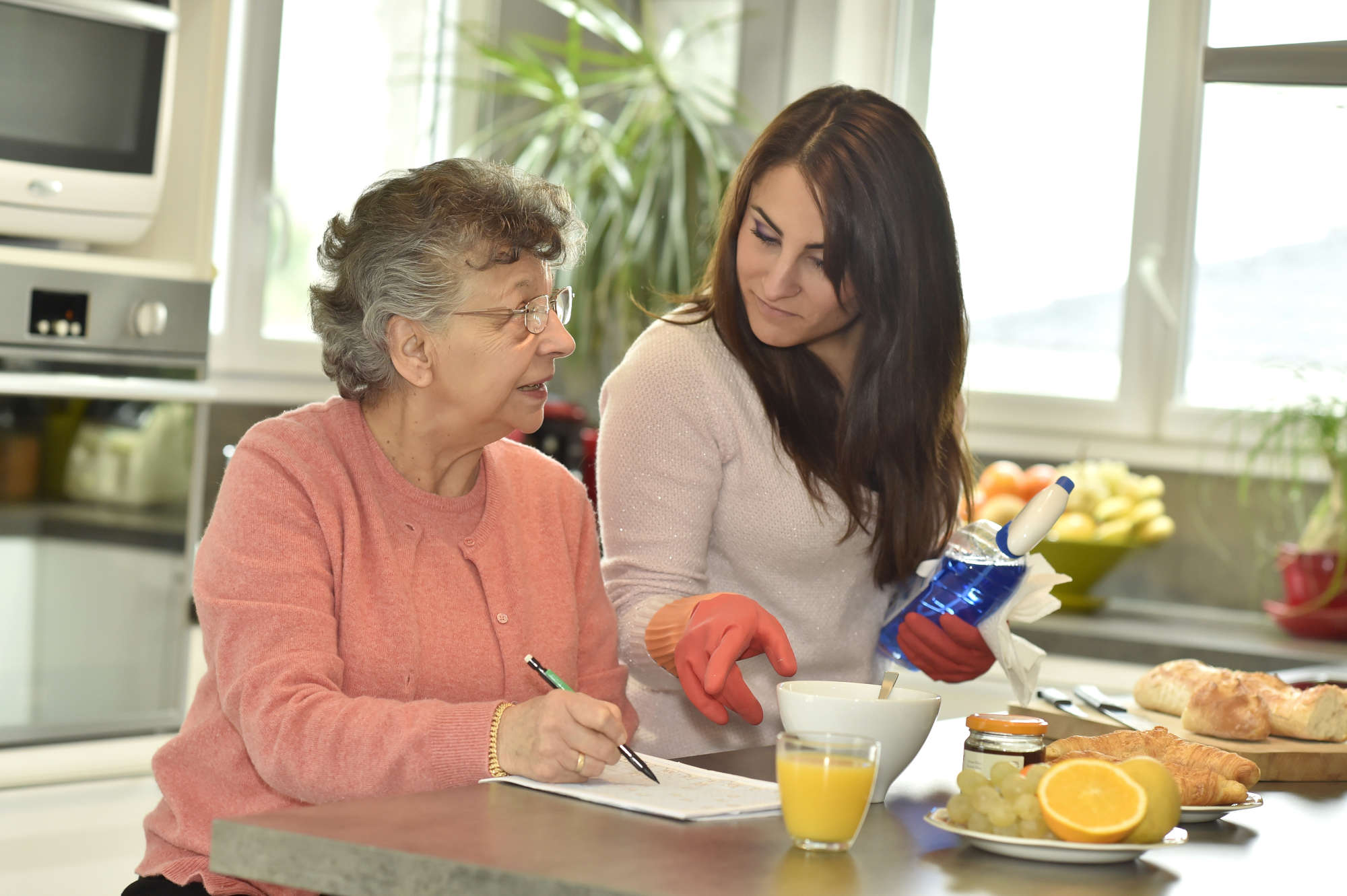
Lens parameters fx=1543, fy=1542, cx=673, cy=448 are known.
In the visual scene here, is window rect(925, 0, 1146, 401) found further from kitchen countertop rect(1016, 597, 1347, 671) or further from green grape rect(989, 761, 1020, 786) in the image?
green grape rect(989, 761, 1020, 786)

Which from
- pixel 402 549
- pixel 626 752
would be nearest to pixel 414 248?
pixel 402 549

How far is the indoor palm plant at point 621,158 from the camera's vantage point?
11.3 ft

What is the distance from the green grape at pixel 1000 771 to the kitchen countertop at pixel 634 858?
0.17 feet

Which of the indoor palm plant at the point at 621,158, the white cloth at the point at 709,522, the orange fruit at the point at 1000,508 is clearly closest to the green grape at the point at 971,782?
the white cloth at the point at 709,522

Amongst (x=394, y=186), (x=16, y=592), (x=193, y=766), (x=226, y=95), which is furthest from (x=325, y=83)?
(x=193, y=766)

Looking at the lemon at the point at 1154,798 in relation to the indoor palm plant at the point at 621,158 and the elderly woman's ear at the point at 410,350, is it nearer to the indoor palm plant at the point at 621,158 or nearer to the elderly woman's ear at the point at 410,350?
the elderly woman's ear at the point at 410,350

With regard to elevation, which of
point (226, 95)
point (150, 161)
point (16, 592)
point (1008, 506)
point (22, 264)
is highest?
point (226, 95)

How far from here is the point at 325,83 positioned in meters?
3.45

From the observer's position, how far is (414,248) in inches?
58.8

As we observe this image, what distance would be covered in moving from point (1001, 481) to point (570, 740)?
89.1 inches

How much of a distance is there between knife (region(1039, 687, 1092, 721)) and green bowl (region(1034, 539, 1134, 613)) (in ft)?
4.82

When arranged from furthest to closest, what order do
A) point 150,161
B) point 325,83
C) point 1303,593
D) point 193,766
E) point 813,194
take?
point 325,83
point 1303,593
point 150,161
point 813,194
point 193,766

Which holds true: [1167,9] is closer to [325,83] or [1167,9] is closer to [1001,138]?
[1001,138]

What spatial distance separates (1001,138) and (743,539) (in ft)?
7.47
